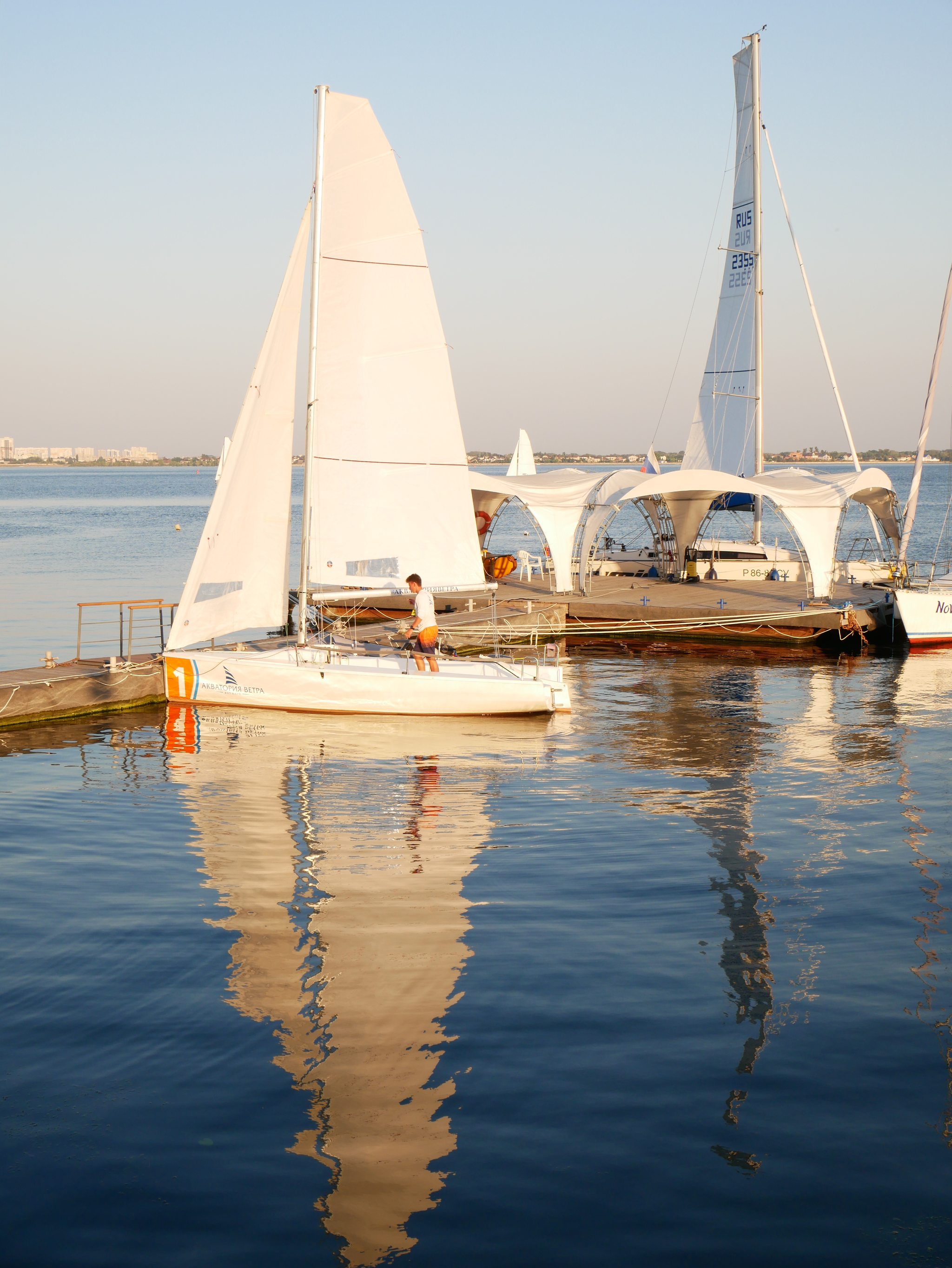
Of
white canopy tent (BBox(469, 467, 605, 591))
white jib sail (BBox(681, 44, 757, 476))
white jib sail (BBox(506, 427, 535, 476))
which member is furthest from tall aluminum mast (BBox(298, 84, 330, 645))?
white jib sail (BBox(506, 427, 535, 476))

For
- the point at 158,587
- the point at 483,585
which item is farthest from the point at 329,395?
the point at 158,587

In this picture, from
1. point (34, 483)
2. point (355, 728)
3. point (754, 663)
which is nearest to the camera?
point (355, 728)

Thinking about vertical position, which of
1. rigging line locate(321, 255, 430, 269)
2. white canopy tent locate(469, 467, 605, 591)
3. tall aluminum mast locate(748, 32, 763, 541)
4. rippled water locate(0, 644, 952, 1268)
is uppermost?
tall aluminum mast locate(748, 32, 763, 541)

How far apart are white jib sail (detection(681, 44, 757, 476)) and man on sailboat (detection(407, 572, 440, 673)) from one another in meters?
18.6

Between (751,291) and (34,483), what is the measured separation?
155 m

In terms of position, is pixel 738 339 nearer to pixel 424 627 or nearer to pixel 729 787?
pixel 424 627

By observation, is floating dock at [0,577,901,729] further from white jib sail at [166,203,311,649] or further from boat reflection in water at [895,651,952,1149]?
boat reflection in water at [895,651,952,1149]

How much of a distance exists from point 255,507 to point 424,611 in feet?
10.6

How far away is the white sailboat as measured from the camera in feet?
55.8

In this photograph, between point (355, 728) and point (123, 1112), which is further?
point (355, 728)

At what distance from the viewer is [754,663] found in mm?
24828

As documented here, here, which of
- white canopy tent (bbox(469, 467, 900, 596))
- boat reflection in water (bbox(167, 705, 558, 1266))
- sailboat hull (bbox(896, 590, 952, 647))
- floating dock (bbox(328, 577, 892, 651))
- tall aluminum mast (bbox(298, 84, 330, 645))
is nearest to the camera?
boat reflection in water (bbox(167, 705, 558, 1266))

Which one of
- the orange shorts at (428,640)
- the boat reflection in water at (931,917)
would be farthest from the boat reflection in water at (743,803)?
the orange shorts at (428,640)

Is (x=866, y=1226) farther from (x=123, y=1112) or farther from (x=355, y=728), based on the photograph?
(x=355, y=728)
